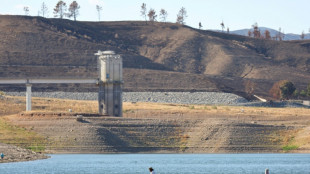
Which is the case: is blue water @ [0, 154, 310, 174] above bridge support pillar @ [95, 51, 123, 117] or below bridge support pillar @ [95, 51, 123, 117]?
below

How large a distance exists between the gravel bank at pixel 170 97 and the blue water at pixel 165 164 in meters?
62.8

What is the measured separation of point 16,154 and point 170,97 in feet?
251

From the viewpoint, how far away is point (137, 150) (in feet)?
307

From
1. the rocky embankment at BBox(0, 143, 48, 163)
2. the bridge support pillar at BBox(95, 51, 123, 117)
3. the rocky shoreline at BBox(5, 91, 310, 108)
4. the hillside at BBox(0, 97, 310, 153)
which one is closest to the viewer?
the rocky embankment at BBox(0, 143, 48, 163)

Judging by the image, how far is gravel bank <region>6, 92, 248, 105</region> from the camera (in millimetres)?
151500

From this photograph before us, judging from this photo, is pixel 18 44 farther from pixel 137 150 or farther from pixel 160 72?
pixel 137 150

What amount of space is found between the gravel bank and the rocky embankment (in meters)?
63.2

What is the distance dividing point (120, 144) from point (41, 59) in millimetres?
89926

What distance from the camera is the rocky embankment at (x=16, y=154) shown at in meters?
79.9

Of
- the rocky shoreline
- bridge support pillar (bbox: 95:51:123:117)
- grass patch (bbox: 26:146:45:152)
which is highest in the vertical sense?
bridge support pillar (bbox: 95:51:123:117)

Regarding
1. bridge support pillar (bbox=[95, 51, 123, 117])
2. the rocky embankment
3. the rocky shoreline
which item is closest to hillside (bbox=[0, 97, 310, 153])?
the rocky embankment

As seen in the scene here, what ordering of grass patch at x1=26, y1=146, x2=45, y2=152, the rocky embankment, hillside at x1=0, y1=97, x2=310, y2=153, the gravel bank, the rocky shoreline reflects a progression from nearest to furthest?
the rocky embankment
grass patch at x1=26, y1=146, x2=45, y2=152
hillside at x1=0, y1=97, x2=310, y2=153
the rocky shoreline
the gravel bank

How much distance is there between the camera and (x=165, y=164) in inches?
2950

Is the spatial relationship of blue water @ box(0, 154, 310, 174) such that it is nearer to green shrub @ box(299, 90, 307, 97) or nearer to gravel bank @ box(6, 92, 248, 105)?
gravel bank @ box(6, 92, 248, 105)
